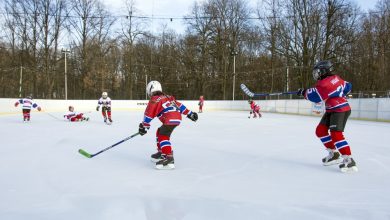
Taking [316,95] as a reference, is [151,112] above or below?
below

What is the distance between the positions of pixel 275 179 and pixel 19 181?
2.70m

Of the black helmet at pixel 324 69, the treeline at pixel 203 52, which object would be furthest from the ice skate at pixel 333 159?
the treeline at pixel 203 52

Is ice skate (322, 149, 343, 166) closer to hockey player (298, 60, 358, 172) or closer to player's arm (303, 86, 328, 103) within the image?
hockey player (298, 60, 358, 172)

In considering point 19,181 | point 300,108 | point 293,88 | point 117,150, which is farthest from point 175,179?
point 293,88

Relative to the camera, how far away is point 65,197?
2.80 metres

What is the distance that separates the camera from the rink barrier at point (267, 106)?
42.4 feet

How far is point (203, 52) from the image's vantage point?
30625 mm

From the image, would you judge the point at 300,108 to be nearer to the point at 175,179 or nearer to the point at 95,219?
the point at 175,179

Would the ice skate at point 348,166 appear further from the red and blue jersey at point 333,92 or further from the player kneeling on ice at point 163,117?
the player kneeling on ice at point 163,117


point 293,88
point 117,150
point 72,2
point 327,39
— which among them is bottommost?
point 117,150

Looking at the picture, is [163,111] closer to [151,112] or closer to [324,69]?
[151,112]

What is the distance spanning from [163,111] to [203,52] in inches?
1065

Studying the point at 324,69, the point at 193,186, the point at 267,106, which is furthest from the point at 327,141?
the point at 267,106

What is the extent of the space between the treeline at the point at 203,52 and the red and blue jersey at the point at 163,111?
63.6 ft
